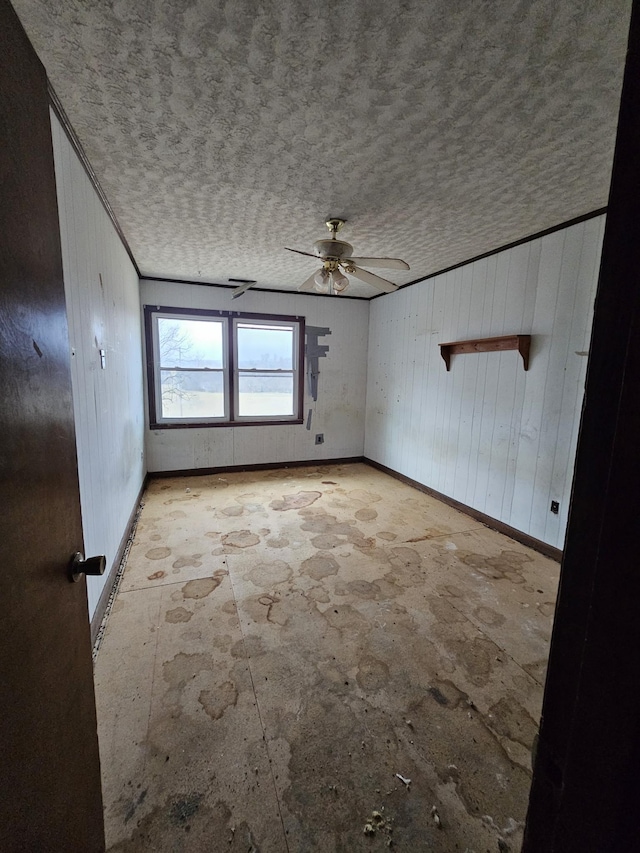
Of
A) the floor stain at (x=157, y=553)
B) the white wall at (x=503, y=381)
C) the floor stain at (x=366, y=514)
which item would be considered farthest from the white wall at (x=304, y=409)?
the floor stain at (x=157, y=553)

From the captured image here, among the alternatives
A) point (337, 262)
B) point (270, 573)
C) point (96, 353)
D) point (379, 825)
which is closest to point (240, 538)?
point (270, 573)

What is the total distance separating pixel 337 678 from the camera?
1.61 meters

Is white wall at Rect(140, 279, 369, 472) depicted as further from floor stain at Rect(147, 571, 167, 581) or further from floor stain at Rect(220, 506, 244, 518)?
floor stain at Rect(147, 571, 167, 581)

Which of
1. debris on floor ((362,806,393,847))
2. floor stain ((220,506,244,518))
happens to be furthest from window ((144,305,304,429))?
debris on floor ((362,806,393,847))

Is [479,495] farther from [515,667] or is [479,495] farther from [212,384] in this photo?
[212,384]

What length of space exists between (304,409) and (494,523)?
284 cm

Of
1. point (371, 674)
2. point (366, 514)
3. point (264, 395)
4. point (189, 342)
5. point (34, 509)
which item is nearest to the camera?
point (34, 509)

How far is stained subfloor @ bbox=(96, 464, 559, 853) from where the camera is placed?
1.11 m

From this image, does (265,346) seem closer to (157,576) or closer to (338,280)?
(338,280)

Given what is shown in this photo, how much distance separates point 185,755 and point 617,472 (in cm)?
167

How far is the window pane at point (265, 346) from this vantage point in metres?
4.68

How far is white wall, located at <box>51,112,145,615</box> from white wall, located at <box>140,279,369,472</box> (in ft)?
3.88

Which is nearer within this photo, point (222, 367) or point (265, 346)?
point (222, 367)

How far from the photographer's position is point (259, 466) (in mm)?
4941
